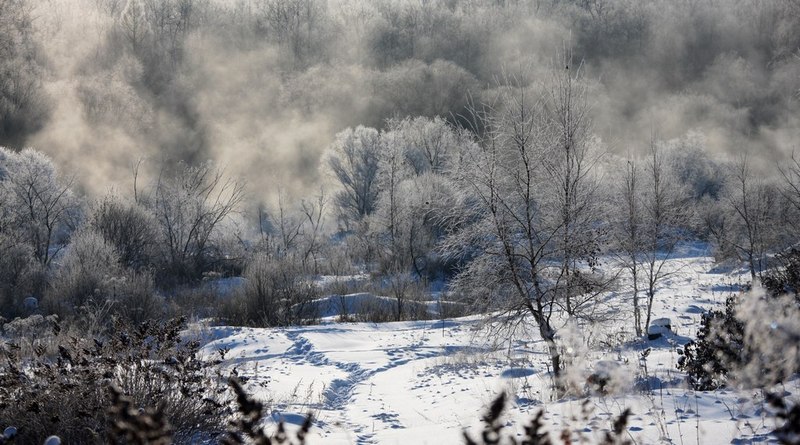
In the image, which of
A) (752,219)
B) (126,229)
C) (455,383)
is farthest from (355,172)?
(455,383)

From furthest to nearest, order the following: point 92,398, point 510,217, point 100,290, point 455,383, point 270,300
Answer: point 270,300
point 100,290
point 455,383
point 510,217
point 92,398

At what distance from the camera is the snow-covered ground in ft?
15.7

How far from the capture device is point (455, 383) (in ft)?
31.6

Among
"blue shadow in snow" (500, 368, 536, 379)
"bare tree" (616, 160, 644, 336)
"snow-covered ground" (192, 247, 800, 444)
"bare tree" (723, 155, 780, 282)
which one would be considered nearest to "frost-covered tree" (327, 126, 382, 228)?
"bare tree" (723, 155, 780, 282)

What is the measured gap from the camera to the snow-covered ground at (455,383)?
15.7 feet

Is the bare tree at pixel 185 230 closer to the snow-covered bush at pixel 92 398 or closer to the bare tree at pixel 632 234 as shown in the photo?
the bare tree at pixel 632 234

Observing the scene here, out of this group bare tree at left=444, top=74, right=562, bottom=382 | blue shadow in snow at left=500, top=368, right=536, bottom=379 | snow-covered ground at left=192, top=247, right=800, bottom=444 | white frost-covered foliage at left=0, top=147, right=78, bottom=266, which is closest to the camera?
snow-covered ground at left=192, top=247, right=800, bottom=444

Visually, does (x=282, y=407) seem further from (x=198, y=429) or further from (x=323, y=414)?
(x=198, y=429)

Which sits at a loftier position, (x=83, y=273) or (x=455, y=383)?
(x=83, y=273)

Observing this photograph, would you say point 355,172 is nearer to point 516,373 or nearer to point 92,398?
point 516,373

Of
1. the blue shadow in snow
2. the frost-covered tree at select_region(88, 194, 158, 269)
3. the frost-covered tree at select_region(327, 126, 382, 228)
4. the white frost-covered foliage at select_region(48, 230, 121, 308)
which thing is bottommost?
the blue shadow in snow

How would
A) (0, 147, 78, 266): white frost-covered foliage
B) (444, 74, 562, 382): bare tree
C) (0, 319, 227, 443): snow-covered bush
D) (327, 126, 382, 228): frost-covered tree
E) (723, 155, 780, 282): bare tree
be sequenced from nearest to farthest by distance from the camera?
(0, 319, 227, 443): snow-covered bush → (444, 74, 562, 382): bare tree → (723, 155, 780, 282): bare tree → (0, 147, 78, 266): white frost-covered foliage → (327, 126, 382, 228): frost-covered tree

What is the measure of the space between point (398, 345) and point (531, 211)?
6090 mm

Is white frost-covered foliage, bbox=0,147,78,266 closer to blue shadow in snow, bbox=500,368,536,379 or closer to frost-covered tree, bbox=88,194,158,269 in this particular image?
frost-covered tree, bbox=88,194,158,269
